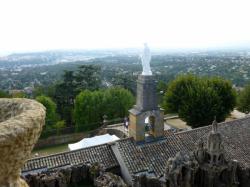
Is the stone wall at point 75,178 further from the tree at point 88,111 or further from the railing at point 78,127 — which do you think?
the tree at point 88,111

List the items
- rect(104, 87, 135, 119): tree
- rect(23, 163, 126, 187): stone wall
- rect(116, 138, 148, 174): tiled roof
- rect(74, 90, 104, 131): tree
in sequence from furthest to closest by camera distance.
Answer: rect(104, 87, 135, 119): tree → rect(74, 90, 104, 131): tree → rect(116, 138, 148, 174): tiled roof → rect(23, 163, 126, 187): stone wall

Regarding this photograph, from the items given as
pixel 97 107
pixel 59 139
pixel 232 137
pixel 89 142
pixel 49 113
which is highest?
pixel 232 137

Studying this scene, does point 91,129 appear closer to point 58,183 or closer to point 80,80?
point 80,80

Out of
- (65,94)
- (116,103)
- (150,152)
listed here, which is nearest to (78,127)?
(116,103)

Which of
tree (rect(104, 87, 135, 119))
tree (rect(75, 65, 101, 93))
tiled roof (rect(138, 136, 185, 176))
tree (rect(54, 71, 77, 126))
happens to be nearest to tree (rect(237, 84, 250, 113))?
tree (rect(104, 87, 135, 119))

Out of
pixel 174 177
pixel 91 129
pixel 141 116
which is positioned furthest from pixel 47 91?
pixel 174 177

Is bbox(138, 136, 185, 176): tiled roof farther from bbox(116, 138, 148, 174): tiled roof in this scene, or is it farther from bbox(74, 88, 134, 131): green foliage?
bbox(74, 88, 134, 131): green foliage

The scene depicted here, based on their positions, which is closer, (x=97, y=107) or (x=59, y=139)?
(x=59, y=139)

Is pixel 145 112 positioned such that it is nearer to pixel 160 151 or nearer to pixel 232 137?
pixel 160 151
